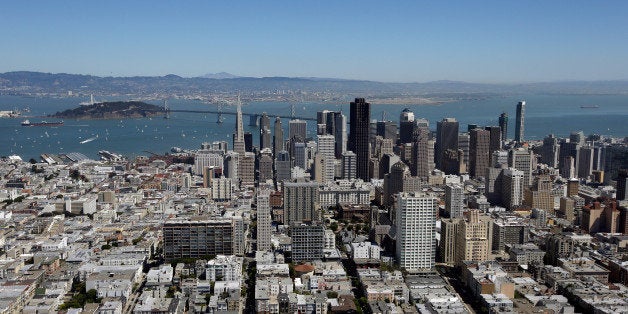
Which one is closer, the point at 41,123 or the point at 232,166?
the point at 232,166

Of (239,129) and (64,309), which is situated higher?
(239,129)

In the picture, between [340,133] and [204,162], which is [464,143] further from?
[204,162]

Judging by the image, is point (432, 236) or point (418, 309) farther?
point (432, 236)

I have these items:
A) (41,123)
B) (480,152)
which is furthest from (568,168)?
(41,123)

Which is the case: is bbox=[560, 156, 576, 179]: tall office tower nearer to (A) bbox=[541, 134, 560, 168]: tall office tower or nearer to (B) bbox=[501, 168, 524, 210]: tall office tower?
(A) bbox=[541, 134, 560, 168]: tall office tower

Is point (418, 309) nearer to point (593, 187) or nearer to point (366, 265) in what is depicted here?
point (366, 265)

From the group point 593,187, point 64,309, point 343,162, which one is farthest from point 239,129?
point 64,309

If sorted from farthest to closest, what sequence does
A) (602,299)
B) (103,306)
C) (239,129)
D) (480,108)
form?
1. (480,108)
2. (239,129)
3. (602,299)
4. (103,306)
